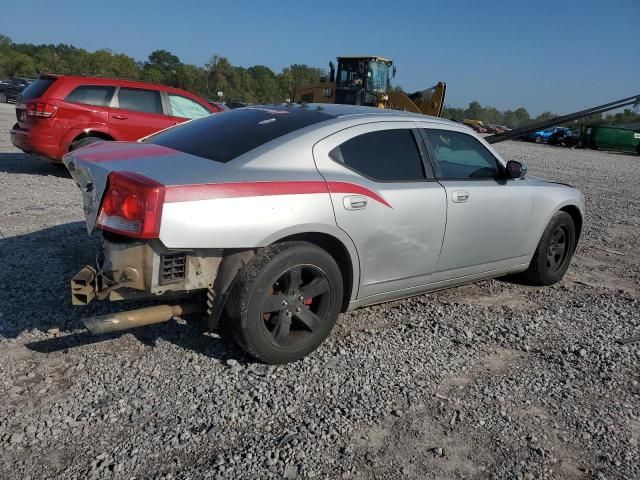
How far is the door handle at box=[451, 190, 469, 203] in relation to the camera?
4.25 metres

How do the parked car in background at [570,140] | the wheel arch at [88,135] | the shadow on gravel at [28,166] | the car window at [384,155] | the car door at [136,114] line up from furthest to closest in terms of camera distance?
the parked car in background at [570,140] → the shadow on gravel at [28,166] → the car door at [136,114] → the wheel arch at [88,135] → the car window at [384,155]

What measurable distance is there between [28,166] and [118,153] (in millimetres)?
8005

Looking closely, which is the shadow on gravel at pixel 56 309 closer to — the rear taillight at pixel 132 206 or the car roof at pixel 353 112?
the rear taillight at pixel 132 206

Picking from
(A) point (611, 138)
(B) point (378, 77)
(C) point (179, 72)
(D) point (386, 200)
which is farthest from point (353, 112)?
(C) point (179, 72)

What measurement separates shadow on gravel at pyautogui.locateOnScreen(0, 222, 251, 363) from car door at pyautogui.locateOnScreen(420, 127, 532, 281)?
71.1 inches

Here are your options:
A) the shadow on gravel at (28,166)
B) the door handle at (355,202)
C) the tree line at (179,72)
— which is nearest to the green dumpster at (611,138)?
the tree line at (179,72)

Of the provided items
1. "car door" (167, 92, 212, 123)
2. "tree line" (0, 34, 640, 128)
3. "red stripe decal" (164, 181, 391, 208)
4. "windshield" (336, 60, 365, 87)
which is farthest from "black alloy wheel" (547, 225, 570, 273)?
"tree line" (0, 34, 640, 128)

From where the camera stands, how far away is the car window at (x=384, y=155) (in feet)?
12.5

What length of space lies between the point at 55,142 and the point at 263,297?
6.97 meters

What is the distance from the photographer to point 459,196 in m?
4.29

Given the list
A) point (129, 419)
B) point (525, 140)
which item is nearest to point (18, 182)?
point (129, 419)

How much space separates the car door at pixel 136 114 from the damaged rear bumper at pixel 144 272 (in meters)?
6.77

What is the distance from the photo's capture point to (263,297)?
3.30 m

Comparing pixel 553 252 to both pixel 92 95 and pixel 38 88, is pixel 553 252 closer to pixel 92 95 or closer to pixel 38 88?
pixel 92 95
